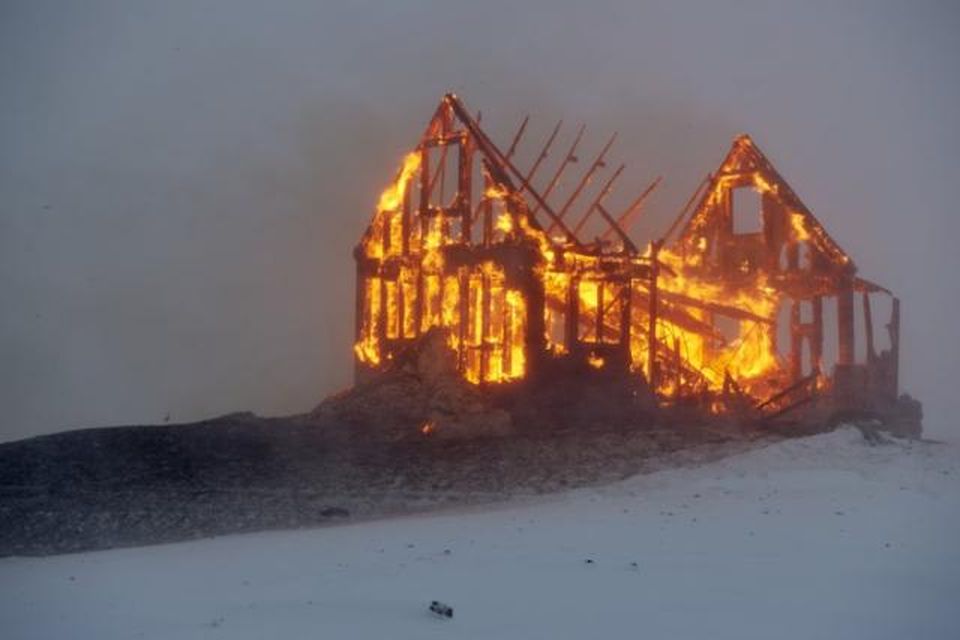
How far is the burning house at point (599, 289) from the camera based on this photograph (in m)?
25.9

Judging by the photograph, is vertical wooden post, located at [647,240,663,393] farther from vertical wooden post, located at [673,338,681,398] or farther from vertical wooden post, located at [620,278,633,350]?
vertical wooden post, located at [673,338,681,398]

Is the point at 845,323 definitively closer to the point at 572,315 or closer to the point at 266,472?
the point at 572,315

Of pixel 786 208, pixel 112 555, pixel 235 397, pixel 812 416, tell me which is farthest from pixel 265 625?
pixel 235 397

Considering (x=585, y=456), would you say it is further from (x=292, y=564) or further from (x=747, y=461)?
(x=292, y=564)

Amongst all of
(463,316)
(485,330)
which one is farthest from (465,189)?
(485,330)

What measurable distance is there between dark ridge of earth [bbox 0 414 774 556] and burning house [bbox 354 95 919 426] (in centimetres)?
417

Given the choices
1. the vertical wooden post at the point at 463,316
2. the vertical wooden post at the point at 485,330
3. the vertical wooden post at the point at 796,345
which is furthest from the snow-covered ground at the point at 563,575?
the vertical wooden post at the point at 796,345

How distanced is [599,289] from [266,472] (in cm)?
1187

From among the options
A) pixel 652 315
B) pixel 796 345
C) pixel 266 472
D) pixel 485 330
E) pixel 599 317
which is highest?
pixel 652 315

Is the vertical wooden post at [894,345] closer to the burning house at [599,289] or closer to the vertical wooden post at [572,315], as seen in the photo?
the burning house at [599,289]

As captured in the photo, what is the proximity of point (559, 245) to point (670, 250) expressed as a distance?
11.7 meters

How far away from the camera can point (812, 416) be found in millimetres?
27406

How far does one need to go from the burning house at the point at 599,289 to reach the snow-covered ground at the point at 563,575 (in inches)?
409

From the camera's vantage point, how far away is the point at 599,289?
26.8 metres
